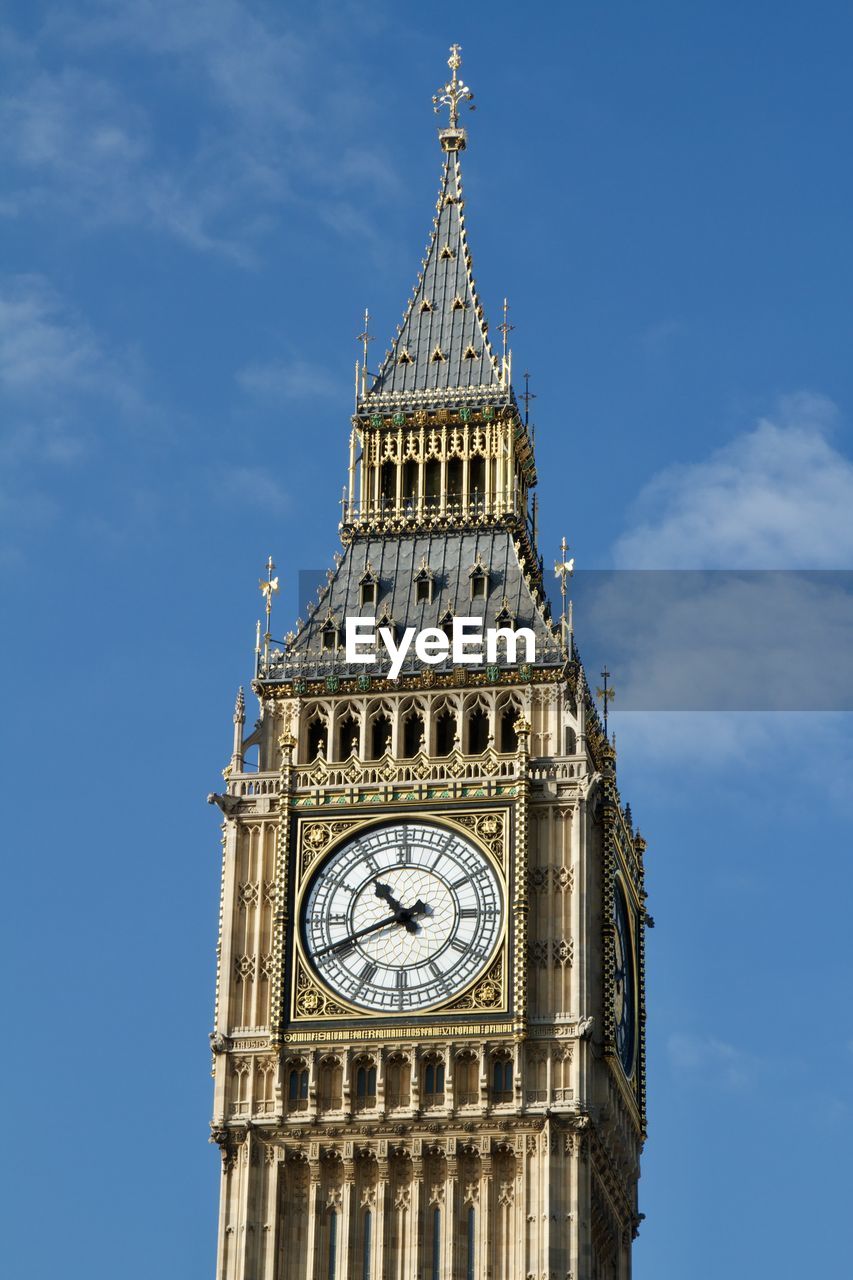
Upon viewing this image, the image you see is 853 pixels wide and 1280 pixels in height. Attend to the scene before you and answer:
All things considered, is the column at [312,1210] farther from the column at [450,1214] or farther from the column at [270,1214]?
the column at [450,1214]

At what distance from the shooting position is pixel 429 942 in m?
78.4

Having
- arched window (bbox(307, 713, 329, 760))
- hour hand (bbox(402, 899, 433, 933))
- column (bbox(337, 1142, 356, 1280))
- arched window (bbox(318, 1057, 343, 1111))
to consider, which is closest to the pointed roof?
arched window (bbox(307, 713, 329, 760))

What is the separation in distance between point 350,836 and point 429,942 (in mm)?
2788

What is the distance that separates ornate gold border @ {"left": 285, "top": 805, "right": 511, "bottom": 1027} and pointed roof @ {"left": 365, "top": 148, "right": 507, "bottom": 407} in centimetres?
1119

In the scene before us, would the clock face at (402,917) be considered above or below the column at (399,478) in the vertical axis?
below

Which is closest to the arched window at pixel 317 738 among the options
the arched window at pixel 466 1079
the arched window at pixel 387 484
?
the arched window at pixel 387 484

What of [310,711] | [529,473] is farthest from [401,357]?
[310,711]

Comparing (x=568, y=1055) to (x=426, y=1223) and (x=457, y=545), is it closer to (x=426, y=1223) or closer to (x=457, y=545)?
(x=426, y=1223)

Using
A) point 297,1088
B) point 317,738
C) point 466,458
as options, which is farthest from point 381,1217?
point 466,458

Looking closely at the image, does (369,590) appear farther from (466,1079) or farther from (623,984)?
(466,1079)

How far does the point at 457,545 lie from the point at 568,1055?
1235 cm

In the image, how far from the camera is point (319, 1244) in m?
76.8

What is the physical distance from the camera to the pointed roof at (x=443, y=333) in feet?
287

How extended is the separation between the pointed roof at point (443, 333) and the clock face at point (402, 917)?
11.7 metres
